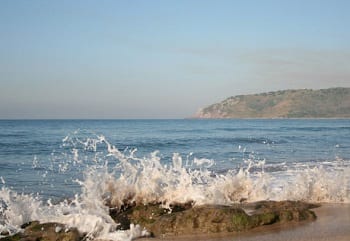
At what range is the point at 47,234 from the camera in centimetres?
716

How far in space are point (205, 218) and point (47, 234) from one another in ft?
7.75

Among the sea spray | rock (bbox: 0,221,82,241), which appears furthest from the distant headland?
rock (bbox: 0,221,82,241)

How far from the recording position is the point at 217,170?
19.0m

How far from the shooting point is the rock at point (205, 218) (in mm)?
7680

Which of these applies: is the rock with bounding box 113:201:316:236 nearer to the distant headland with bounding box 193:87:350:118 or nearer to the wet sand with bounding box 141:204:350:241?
the wet sand with bounding box 141:204:350:241

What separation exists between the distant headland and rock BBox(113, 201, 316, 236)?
160m

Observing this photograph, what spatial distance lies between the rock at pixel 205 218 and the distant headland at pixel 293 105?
16014 cm

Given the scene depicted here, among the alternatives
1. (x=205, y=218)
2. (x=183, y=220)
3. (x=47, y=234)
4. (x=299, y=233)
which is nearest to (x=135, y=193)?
(x=183, y=220)

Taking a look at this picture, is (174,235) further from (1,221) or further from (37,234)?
(1,221)

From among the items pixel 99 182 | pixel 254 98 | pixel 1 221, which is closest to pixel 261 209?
pixel 99 182

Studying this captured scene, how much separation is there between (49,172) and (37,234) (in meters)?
10.9

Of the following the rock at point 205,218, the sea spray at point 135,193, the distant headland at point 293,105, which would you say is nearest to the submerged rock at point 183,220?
the rock at point 205,218

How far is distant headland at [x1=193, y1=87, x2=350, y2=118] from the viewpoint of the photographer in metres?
165

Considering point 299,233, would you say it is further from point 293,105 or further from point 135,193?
point 293,105
